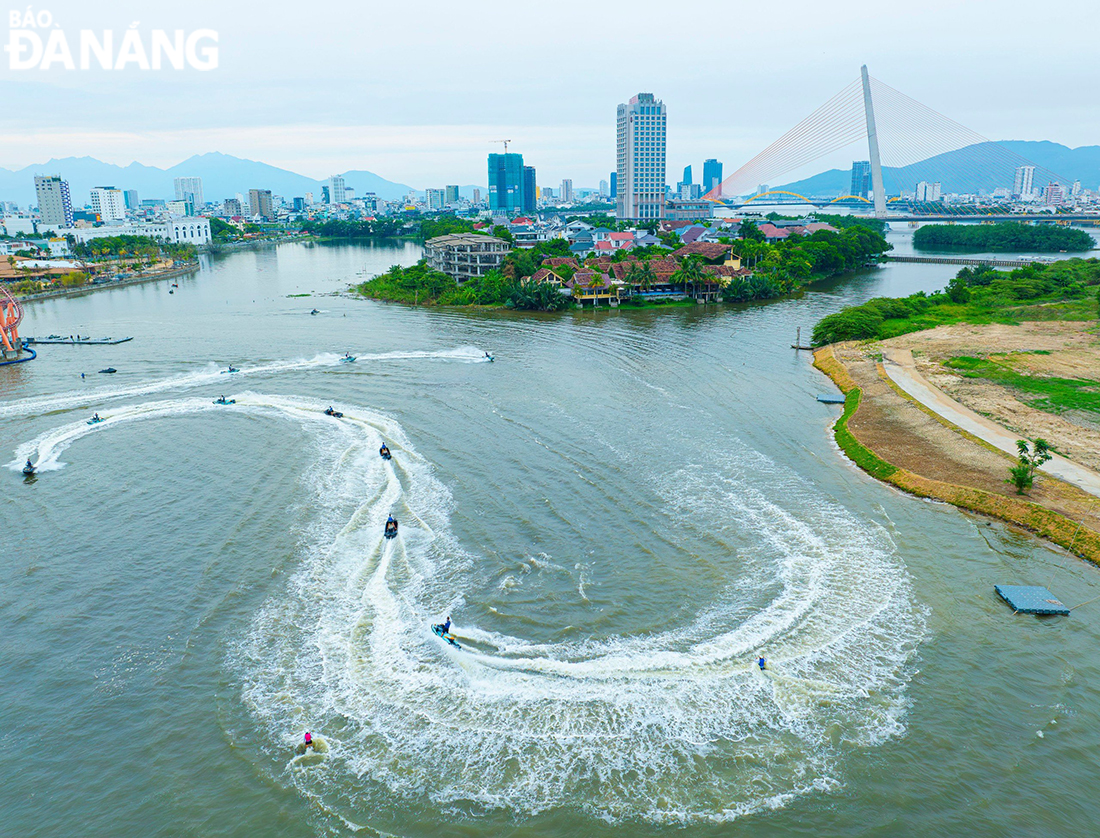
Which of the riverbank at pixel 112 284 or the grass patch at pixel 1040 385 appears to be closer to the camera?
the grass patch at pixel 1040 385

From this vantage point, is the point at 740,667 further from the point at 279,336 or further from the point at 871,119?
the point at 871,119

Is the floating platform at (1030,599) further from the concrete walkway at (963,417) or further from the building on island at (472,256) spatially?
the building on island at (472,256)

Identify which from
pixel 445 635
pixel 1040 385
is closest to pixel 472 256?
pixel 1040 385

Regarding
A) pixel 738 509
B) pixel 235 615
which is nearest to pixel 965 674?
pixel 738 509

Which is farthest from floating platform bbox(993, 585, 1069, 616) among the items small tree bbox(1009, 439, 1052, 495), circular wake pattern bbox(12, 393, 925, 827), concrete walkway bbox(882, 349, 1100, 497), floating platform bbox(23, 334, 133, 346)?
floating platform bbox(23, 334, 133, 346)

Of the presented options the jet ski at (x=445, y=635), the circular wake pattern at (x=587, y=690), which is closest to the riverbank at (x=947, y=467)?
the circular wake pattern at (x=587, y=690)

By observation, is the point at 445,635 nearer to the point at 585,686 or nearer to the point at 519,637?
the point at 519,637
